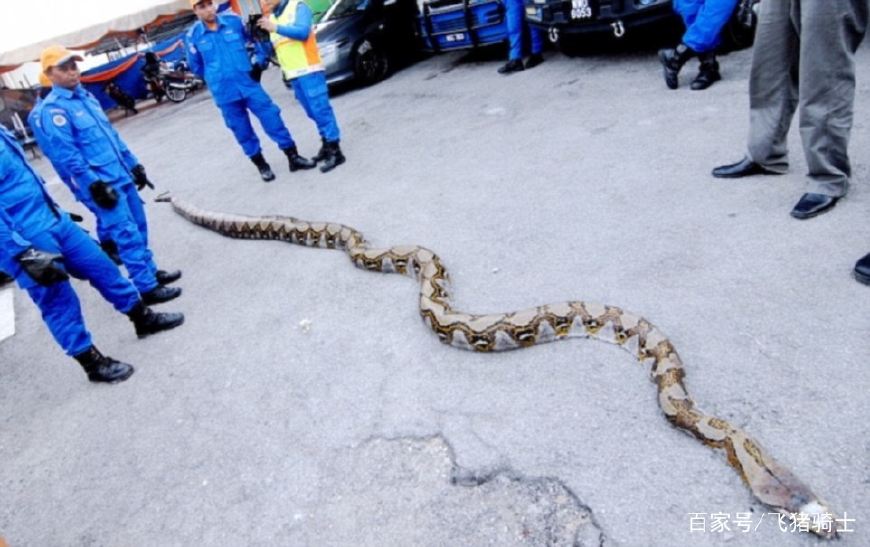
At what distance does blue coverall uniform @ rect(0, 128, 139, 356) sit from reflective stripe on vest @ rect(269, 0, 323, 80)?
3.59 metres

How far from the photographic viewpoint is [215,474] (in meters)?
3.22

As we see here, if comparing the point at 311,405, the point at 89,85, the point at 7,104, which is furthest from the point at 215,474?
the point at 7,104

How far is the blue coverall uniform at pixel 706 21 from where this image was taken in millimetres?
6102

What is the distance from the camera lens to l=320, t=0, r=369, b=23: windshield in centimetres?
1164

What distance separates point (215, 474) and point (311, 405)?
68 centimetres

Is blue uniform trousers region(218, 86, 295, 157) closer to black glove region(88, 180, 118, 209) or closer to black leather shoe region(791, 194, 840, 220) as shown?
black glove region(88, 180, 118, 209)

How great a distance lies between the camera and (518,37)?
9727 millimetres

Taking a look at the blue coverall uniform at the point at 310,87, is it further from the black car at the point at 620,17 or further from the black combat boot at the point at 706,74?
the black combat boot at the point at 706,74

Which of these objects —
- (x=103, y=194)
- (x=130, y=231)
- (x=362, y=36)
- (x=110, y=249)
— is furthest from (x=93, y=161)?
(x=362, y=36)

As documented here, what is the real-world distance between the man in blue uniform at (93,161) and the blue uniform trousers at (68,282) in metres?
0.73

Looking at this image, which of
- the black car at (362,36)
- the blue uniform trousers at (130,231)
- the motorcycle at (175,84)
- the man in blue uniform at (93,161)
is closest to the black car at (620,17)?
the black car at (362,36)

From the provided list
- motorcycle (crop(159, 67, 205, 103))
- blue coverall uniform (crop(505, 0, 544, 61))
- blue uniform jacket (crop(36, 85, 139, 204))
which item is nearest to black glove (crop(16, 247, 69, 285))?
Result: blue uniform jacket (crop(36, 85, 139, 204))

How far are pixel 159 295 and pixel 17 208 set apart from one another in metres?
1.72

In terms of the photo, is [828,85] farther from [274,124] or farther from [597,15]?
[274,124]
